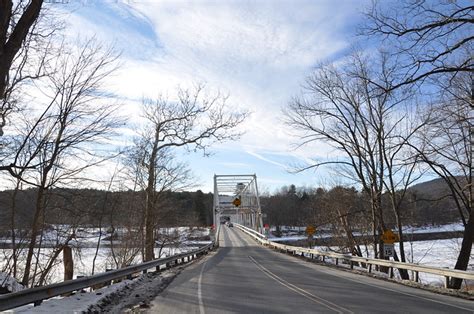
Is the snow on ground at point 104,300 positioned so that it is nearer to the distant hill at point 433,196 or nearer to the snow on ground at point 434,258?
the snow on ground at point 434,258

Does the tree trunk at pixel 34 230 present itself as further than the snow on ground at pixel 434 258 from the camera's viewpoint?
No

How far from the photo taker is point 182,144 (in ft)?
96.6

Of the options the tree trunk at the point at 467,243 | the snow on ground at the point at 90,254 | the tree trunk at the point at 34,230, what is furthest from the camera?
the tree trunk at the point at 467,243

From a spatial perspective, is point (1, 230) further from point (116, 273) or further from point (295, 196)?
point (295, 196)

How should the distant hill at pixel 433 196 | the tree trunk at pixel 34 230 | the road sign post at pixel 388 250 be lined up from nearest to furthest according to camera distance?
the tree trunk at pixel 34 230, the road sign post at pixel 388 250, the distant hill at pixel 433 196

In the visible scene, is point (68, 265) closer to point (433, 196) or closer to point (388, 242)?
point (388, 242)

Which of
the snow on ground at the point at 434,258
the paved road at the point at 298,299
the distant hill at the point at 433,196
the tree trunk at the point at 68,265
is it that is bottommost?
the snow on ground at the point at 434,258

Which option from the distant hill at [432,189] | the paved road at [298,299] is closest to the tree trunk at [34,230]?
the paved road at [298,299]

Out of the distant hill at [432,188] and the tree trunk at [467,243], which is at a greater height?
the distant hill at [432,188]

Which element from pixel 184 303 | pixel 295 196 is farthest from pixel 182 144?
pixel 295 196

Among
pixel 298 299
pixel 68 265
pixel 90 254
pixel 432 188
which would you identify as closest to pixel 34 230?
pixel 68 265

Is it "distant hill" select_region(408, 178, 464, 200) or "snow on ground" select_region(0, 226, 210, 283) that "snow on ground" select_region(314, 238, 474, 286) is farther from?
"snow on ground" select_region(0, 226, 210, 283)

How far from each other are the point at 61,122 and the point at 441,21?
40.8 feet

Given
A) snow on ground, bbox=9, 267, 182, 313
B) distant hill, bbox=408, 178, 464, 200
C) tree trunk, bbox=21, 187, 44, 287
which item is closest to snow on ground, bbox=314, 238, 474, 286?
distant hill, bbox=408, 178, 464, 200
